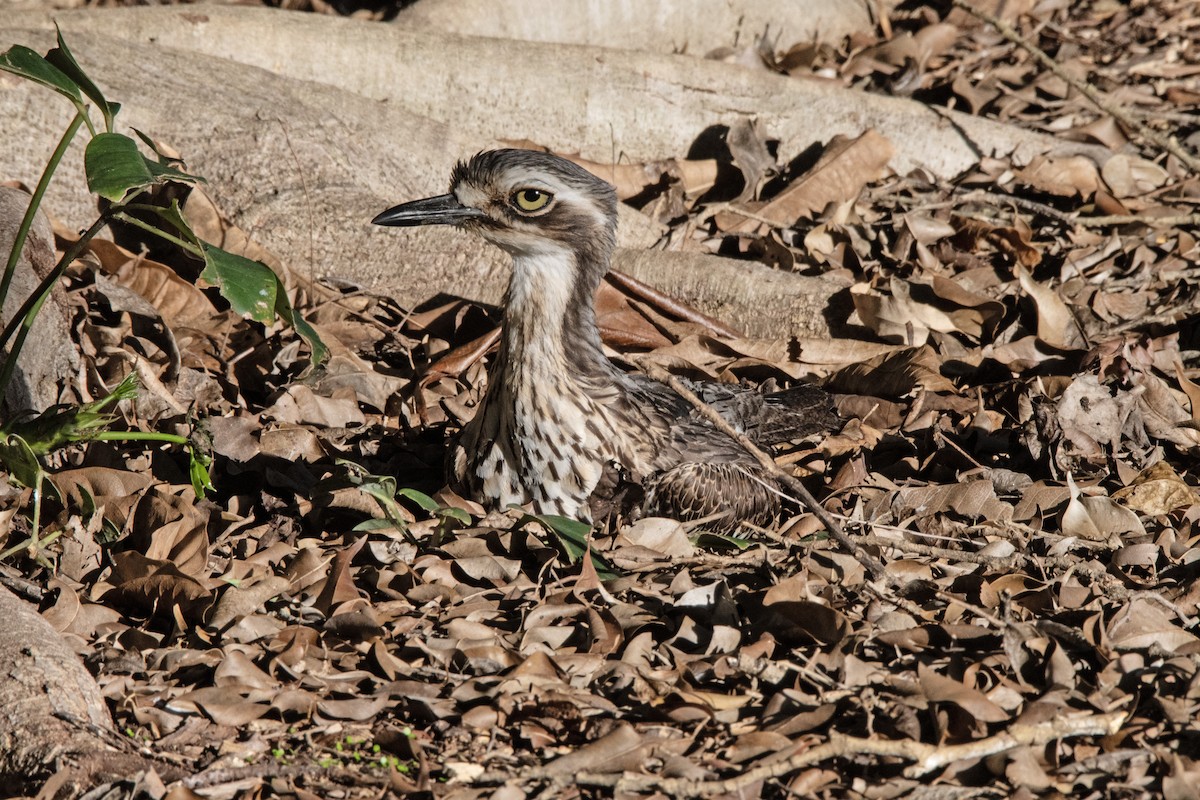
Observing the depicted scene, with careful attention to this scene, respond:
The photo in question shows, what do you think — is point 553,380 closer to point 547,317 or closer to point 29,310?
point 547,317

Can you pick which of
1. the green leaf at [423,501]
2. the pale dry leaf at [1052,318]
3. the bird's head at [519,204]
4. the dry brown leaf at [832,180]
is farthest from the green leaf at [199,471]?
the pale dry leaf at [1052,318]

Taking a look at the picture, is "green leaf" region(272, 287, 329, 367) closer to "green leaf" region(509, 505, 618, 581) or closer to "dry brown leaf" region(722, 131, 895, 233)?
"green leaf" region(509, 505, 618, 581)

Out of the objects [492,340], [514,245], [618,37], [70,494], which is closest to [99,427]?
[70,494]

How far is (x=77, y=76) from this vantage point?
311 cm

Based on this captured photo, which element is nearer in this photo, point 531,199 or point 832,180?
point 531,199

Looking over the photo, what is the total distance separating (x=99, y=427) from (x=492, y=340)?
1705mm

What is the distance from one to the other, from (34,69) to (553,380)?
166 cm

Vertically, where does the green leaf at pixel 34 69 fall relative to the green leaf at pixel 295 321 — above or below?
above

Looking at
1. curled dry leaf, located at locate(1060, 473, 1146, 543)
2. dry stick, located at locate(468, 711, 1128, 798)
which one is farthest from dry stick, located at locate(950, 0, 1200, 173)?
dry stick, located at locate(468, 711, 1128, 798)

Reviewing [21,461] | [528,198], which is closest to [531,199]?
[528,198]

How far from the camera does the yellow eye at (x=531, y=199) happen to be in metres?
3.84

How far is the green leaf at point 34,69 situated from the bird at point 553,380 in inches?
39.4

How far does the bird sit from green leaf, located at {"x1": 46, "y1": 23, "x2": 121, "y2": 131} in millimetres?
917

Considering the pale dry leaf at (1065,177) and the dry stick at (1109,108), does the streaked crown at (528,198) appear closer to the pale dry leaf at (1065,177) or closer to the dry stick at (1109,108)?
the dry stick at (1109,108)
